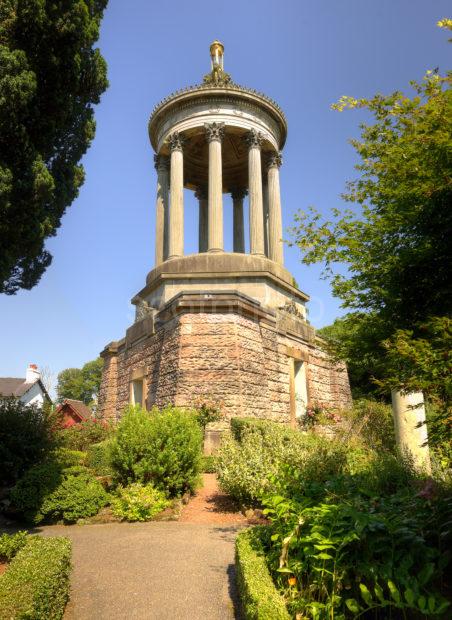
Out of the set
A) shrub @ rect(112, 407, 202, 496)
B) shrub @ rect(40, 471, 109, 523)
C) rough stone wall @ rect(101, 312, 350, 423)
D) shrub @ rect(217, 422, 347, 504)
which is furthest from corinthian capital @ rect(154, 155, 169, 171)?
shrub @ rect(40, 471, 109, 523)

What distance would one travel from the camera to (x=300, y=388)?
16.1 meters

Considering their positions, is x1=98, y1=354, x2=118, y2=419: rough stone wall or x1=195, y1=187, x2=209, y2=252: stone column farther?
x1=195, y1=187, x2=209, y2=252: stone column

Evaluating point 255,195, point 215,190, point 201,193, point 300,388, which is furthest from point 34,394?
point 300,388

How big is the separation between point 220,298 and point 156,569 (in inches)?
341

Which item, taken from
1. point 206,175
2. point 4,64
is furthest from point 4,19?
point 206,175

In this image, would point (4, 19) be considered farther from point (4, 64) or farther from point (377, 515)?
point (377, 515)

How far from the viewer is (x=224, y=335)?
12938mm

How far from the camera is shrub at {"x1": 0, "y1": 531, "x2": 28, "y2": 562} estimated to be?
4992 mm

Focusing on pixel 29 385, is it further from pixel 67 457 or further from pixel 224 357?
pixel 224 357

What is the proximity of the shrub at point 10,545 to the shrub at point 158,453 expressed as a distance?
3106 mm

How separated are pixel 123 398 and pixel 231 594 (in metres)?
14.0

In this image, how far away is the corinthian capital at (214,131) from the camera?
65.9 ft

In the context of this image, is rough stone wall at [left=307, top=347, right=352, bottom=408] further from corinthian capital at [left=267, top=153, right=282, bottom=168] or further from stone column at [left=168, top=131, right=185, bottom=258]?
corinthian capital at [left=267, top=153, right=282, bottom=168]

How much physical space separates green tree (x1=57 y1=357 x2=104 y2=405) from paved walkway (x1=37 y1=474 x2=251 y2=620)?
6013cm
